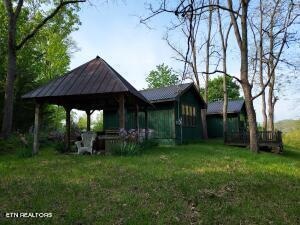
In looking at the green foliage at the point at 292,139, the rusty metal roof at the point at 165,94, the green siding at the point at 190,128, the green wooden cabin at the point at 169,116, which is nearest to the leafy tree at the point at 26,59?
the green wooden cabin at the point at 169,116

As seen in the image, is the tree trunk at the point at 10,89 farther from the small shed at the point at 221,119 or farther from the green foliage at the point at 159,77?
the green foliage at the point at 159,77

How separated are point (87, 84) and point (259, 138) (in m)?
13.8

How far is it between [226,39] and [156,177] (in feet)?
78.8

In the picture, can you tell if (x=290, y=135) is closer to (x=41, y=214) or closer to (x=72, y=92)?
(x=72, y=92)

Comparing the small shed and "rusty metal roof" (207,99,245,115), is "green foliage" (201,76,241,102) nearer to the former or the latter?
"rusty metal roof" (207,99,245,115)

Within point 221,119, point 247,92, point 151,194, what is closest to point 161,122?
point 247,92

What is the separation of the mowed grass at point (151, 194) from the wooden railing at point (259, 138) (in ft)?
41.6

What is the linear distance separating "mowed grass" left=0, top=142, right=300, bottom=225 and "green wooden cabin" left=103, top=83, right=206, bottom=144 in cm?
1254

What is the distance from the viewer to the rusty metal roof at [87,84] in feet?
49.5

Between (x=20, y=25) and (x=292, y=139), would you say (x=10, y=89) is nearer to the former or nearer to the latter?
(x=20, y=25)

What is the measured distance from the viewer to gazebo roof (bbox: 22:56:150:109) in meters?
15.1

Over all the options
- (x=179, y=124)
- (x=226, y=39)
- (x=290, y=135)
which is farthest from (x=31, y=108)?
(x=290, y=135)

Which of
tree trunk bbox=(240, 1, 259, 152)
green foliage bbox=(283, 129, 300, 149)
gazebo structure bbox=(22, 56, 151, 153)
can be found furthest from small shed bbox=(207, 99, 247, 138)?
gazebo structure bbox=(22, 56, 151, 153)

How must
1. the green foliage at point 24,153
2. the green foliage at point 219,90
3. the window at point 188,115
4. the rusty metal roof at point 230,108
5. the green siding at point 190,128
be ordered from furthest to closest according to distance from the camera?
the green foliage at point 219,90, the rusty metal roof at point 230,108, the window at point 188,115, the green siding at point 190,128, the green foliage at point 24,153
